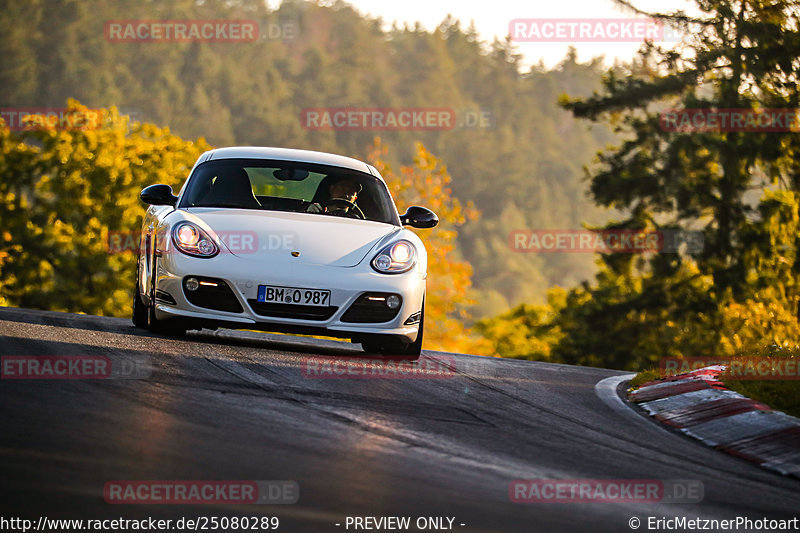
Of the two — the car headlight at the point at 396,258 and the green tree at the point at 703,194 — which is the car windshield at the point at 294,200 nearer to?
the car headlight at the point at 396,258

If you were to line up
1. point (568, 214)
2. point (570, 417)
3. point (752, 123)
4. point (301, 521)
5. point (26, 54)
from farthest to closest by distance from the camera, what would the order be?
point (568, 214)
point (26, 54)
point (752, 123)
point (570, 417)
point (301, 521)

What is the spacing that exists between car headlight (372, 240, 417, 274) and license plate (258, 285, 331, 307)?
1.73ft

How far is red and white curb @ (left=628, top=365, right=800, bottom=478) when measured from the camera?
6.11 metres

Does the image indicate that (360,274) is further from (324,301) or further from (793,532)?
(793,532)

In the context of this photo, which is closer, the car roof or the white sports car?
the white sports car

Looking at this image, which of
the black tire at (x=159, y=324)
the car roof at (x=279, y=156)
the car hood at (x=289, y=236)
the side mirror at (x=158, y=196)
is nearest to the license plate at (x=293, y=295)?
the car hood at (x=289, y=236)

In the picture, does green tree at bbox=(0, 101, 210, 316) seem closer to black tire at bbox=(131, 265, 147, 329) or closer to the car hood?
black tire at bbox=(131, 265, 147, 329)

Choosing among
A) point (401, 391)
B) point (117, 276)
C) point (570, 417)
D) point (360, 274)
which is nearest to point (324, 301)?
point (360, 274)

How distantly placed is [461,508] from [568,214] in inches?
7486

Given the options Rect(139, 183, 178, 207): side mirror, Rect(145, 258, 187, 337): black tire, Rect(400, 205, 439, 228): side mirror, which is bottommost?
Rect(145, 258, 187, 337): black tire

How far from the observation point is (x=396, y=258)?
28.5 ft

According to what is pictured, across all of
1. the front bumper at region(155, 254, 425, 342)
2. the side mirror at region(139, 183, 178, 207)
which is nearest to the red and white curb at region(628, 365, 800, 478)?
the front bumper at region(155, 254, 425, 342)

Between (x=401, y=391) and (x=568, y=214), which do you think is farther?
(x=568, y=214)

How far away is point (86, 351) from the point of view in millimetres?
7660
